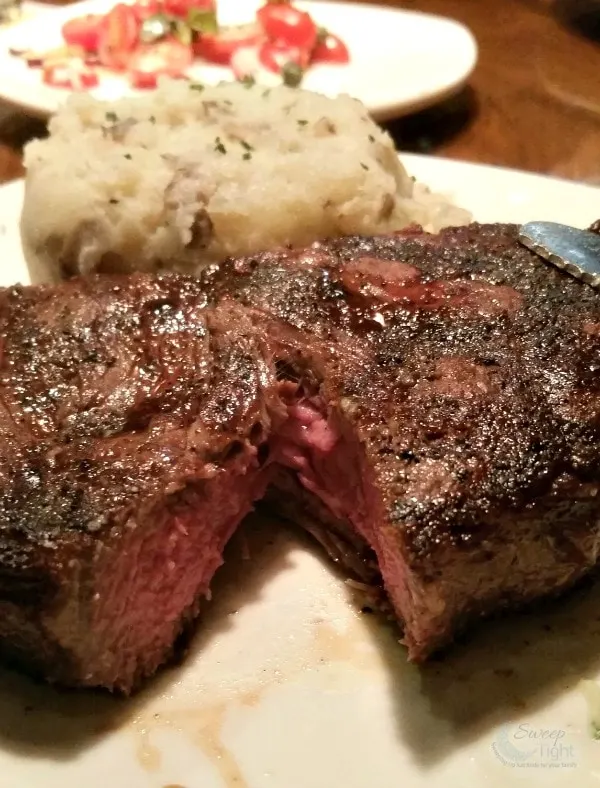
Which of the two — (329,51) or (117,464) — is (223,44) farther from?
(117,464)

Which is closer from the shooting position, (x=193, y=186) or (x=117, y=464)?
(x=117, y=464)

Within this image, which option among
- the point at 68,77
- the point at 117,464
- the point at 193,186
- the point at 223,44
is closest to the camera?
the point at 117,464

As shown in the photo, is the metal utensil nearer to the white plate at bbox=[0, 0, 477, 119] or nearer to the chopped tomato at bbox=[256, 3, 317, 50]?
the white plate at bbox=[0, 0, 477, 119]

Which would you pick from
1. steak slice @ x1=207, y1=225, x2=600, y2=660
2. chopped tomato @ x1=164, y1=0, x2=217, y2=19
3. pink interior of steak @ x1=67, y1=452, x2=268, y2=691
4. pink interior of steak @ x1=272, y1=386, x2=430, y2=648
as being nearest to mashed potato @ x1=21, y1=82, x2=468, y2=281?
steak slice @ x1=207, y1=225, x2=600, y2=660

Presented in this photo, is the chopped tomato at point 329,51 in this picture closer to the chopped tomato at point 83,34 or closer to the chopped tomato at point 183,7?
the chopped tomato at point 183,7

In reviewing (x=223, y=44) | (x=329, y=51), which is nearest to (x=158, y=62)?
(x=223, y=44)

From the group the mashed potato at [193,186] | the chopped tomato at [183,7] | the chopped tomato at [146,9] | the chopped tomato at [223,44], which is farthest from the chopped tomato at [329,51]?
the mashed potato at [193,186]

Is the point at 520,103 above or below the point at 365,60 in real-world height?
below
